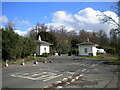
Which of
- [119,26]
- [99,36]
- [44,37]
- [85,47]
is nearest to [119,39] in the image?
[119,26]

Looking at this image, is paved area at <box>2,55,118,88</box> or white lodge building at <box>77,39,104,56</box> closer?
paved area at <box>2,55,118,88</box>

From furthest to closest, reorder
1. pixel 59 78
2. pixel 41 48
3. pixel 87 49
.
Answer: pixel 87 49 → pixel 41 48 → pixel 59 78

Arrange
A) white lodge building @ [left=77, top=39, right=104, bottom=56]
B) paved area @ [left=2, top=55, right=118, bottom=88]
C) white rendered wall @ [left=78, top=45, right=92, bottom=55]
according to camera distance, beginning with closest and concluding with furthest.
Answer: paved area @ [left=2, top=55, right=118, bottom=88] < white lodge building @ [left=77, top=39, right=104, bottom=56] < white rendered wall @ [left=78, top=45, right=92, bottom=55]

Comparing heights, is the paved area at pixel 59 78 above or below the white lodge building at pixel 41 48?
below

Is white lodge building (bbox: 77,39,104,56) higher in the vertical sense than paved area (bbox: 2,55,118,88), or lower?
higher

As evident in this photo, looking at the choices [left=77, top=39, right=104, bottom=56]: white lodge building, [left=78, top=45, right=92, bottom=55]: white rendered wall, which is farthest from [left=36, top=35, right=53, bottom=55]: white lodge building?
[left=77, top=39, right=104, bottom=56]: white lodge building

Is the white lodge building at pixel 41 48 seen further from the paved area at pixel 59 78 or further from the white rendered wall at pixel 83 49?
the paved area at pixel 59 78

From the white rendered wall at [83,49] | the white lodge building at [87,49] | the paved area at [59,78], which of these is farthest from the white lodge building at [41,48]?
the paved area at [59,78]

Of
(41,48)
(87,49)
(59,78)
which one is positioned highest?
(41,48)

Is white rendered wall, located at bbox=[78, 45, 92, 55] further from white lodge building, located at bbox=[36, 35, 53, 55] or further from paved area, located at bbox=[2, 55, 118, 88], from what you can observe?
paved area, located at bbox=[2, 55, 118, 88]

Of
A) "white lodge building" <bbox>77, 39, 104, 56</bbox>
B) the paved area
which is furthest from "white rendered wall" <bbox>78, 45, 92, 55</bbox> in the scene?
the paved area

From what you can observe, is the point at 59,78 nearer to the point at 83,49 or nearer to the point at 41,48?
the point at 41,48

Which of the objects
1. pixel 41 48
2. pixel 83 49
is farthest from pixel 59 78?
pixel 83 49

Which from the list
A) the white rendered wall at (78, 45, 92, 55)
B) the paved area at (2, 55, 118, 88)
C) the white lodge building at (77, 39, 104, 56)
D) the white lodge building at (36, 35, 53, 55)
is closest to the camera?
the paved area at (2, 55, 118, 88)
